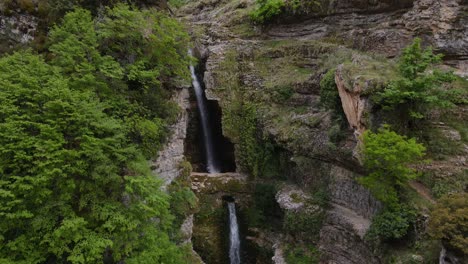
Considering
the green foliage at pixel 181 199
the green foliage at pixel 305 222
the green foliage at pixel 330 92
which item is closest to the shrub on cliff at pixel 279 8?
the green foliage at pixel 330 92

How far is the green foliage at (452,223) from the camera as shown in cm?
939

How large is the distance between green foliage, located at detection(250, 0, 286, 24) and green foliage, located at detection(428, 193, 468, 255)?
61.3ft

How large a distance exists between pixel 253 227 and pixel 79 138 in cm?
1240

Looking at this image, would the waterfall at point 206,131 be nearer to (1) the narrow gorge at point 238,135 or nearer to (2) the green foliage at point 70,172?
(1) the narrow gorge at point 238,135

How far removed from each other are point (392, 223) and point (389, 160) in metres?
2.71

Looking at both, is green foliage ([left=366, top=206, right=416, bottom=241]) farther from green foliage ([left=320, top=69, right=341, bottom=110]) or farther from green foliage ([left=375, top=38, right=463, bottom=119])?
green foliage ([left=320, top=69, right=341, bottom=110])

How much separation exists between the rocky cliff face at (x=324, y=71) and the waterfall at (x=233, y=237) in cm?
219

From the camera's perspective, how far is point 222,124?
68.7ft

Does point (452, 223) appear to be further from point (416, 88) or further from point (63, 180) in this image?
point (63, 180)

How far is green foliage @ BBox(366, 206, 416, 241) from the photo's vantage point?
12.1 metres

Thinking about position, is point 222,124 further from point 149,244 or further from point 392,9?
point 392,9

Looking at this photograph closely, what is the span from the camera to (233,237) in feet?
59.4

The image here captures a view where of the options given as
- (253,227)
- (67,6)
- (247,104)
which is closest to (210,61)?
(247,104)

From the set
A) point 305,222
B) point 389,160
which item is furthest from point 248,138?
point 389,160
